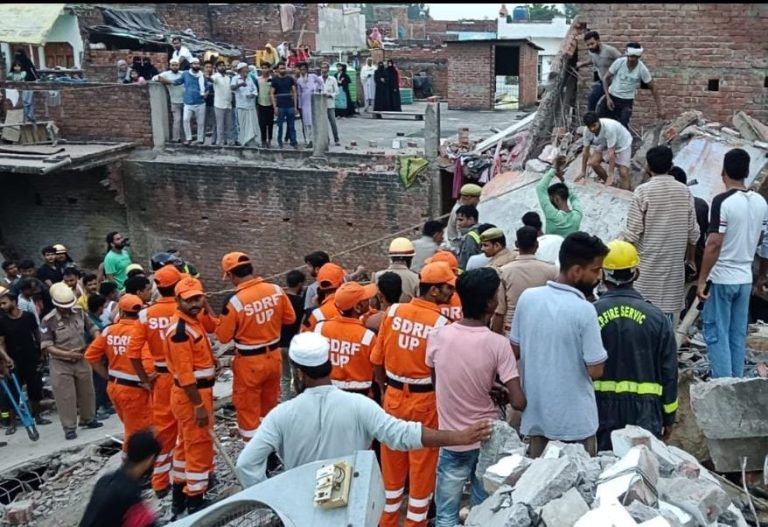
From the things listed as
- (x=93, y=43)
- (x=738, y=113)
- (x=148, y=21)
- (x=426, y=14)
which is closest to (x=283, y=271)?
(x=738, y=113)

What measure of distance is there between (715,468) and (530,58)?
62.4ft

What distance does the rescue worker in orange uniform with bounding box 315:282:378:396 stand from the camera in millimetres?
4941

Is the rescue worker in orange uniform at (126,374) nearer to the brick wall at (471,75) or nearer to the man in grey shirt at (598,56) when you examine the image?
the man in grey shirt at (598,56)

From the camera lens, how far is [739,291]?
5.37 meters

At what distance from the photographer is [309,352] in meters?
3.56

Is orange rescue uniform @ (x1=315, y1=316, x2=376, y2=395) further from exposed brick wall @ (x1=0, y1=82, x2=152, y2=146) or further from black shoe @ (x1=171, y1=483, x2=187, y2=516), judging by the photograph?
exposed brick wall @ (x1=0, y1=82, x2=152, y2=146)

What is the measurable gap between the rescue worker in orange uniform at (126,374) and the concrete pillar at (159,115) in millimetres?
8111

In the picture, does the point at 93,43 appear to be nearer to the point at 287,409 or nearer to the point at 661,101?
the point at 661,101

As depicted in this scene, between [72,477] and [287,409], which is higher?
[287,409]

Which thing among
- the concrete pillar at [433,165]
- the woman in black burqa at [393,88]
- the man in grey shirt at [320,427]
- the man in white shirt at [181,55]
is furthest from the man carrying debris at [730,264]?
the woman in black burqa at [393,88]

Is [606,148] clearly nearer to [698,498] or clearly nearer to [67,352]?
[698,498]

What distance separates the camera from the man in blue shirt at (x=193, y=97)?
13.2 m

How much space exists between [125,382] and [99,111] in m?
9.20

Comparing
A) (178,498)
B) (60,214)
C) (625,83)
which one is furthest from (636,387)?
(60,214)
